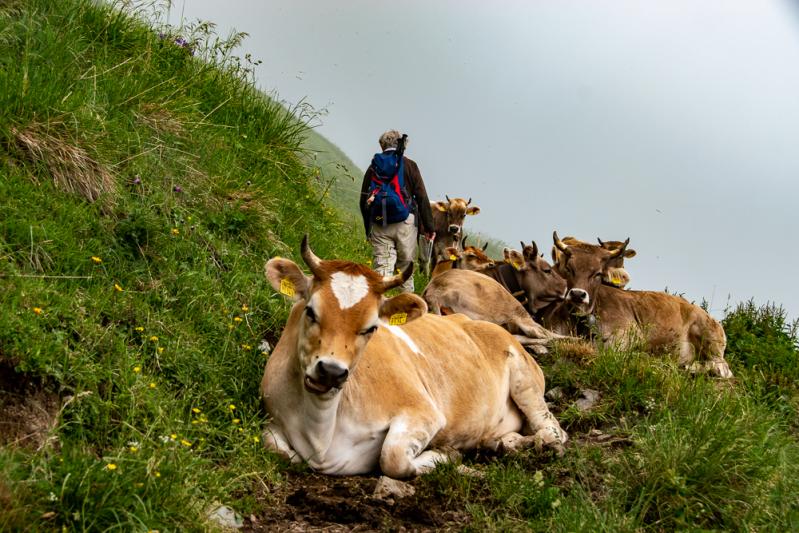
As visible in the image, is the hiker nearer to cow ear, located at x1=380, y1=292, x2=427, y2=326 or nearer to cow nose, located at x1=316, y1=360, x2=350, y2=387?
cow ear, located at x1=380, y1=292, x2=427, y2=326

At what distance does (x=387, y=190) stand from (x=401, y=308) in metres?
6.17

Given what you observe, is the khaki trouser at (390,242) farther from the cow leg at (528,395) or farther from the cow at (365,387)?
the cow at (365,387)

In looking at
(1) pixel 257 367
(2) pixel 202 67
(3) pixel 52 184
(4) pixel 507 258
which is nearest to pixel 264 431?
(1) pixel 257 367

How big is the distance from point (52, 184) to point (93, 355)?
2.37 m

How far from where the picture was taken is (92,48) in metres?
11.3

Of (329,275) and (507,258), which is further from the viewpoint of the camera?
(507,258)

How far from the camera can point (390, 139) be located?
13.3 meters

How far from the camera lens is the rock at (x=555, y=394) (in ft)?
30.6

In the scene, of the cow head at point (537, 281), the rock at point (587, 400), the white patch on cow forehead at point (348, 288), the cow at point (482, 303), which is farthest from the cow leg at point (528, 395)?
the cow head at point (537, 281)

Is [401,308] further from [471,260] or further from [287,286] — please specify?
[471,260]

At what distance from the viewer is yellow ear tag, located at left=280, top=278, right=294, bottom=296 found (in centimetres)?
704

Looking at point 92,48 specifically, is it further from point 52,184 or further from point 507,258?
point 507,258

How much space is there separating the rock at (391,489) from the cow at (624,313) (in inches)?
292

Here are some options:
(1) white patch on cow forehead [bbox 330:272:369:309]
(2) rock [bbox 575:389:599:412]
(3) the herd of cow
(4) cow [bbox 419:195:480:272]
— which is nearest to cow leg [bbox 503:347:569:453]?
(3) the herd of cow
